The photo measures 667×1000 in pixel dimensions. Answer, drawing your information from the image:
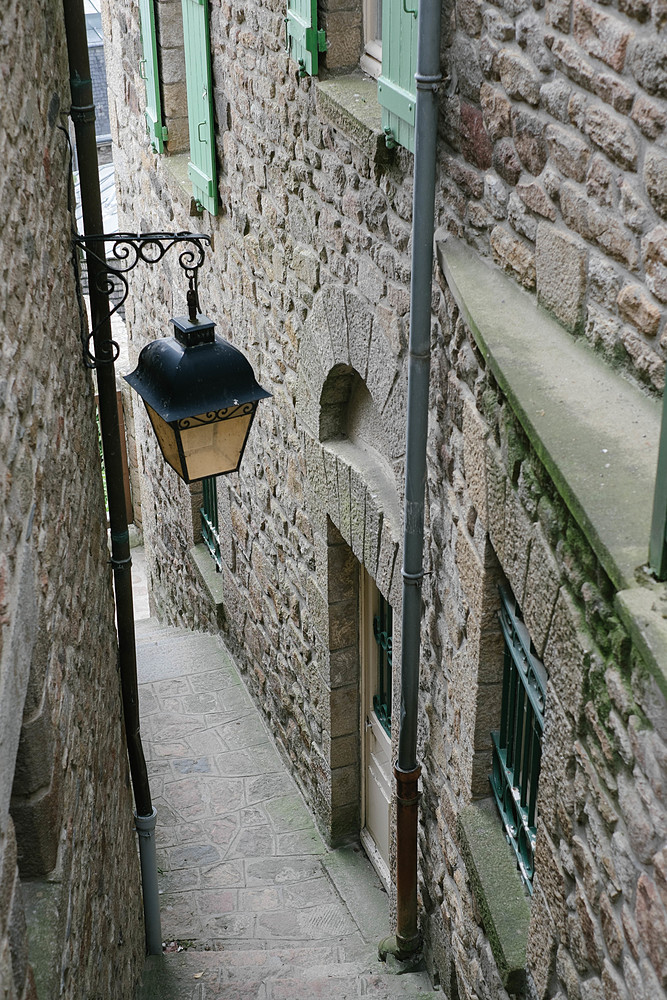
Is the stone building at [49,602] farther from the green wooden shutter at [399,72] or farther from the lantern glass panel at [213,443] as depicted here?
the green wooden shutter at [399,72]

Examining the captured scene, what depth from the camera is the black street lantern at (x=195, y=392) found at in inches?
157

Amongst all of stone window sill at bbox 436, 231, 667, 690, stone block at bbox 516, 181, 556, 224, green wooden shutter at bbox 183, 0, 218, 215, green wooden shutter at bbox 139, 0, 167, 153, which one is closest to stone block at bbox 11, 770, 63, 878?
stone window sill at bbox 436, 231, 667, 690

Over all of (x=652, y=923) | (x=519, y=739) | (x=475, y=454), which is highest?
(x=475, y=454)

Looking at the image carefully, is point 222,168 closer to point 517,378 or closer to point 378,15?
point 378,15

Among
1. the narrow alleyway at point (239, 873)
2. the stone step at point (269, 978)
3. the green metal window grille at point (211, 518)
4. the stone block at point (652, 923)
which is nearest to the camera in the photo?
the stone block at point (652, 923)

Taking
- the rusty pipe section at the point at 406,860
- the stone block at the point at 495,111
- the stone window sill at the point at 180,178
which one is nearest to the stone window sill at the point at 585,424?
the stone block at the point at 495,111

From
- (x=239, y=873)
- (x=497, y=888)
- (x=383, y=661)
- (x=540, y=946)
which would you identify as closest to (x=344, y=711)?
(x=383, y=661)

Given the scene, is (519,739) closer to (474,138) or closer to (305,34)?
(474,138)

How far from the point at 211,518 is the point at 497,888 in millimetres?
4802

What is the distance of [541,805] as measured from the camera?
3.22 meters

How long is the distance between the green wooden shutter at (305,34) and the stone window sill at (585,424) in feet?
4.70

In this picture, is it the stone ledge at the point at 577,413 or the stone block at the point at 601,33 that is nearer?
the stone ledge at the point at 577,413

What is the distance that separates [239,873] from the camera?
20.4 ft

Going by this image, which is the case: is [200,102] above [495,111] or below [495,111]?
below
